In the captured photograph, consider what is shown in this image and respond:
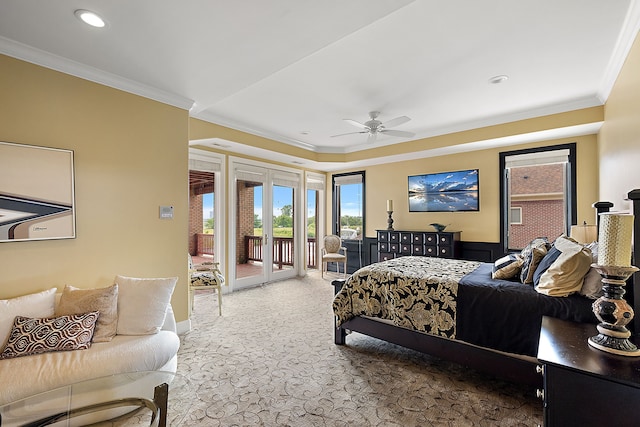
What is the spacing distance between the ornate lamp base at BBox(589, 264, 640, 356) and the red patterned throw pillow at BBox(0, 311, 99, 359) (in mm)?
3085

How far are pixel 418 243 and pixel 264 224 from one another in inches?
114

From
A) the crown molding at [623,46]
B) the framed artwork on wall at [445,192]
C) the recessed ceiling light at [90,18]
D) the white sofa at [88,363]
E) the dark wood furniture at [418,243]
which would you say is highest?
the crown molding at [623,46]

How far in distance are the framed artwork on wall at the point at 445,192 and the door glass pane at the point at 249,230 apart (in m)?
3.00

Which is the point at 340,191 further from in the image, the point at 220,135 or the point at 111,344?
the point at 111,344

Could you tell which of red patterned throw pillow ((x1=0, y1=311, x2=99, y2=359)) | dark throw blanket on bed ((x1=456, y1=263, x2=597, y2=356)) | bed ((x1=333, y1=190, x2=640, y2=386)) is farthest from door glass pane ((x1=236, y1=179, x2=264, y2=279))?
dark throw blanket on bed ((x1=456, y1=263, x2=597, y2=356))

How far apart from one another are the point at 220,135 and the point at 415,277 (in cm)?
333

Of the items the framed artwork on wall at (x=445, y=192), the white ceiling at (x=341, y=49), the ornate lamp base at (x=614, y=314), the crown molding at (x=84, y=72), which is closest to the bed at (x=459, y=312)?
the ornate lamp base at (x=614, y=314)

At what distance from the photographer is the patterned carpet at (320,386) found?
1.91m

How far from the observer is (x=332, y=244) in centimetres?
633

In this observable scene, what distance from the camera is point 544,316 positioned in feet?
6.48

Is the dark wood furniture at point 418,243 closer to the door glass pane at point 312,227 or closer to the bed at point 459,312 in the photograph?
the door glass pane at point 312,227

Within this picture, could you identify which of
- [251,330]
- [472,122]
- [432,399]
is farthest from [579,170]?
[251,330]

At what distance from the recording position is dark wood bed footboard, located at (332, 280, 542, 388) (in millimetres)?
2059

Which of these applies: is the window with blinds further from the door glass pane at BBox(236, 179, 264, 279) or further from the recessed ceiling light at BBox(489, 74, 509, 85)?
the door glass pane at BBox(236, 179, 264, 279)
